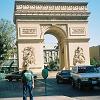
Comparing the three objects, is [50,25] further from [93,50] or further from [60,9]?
[93,50]

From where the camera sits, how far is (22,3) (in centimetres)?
5769

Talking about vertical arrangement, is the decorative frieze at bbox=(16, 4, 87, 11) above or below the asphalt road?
above

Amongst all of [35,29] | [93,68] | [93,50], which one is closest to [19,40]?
[35,29]

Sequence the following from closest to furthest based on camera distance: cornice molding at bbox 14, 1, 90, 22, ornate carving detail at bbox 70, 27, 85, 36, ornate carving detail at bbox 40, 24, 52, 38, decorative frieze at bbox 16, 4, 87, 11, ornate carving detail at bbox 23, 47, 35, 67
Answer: ornate carving detail at bbox 23, 47, 35, 67
cornice molding at bbox 14, 1, 90, 22
decorative frieze at bbox 16, 4, 87, 11
ornate carving detail at bbox 40, 24, 52, 38
ornate carving detail at bbox 70, 27, 85, 36

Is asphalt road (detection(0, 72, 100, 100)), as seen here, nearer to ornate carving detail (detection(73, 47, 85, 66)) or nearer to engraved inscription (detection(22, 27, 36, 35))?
engraved inscription (detection(22, 27, 36, 35))

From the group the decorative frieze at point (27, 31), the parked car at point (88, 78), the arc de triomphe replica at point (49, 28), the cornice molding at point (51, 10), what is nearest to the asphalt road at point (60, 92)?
the parked car at point (88, 78)

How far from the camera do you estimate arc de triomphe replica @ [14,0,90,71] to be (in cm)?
5728

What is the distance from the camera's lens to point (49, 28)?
2338 inches

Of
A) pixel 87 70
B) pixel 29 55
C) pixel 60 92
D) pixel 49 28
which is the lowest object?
pixel 60 92

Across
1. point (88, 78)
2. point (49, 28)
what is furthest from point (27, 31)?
point (88, 78)

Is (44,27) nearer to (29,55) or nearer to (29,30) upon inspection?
(29,30)

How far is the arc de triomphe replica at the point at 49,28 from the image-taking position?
57281mm

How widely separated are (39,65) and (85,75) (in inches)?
1306

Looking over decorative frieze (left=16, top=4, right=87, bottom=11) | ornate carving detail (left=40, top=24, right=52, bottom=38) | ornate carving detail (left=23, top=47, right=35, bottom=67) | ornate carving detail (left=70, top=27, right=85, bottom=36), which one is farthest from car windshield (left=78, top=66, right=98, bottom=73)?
ornate carving detail (left=70, top=27, right=85, bottom=36)
